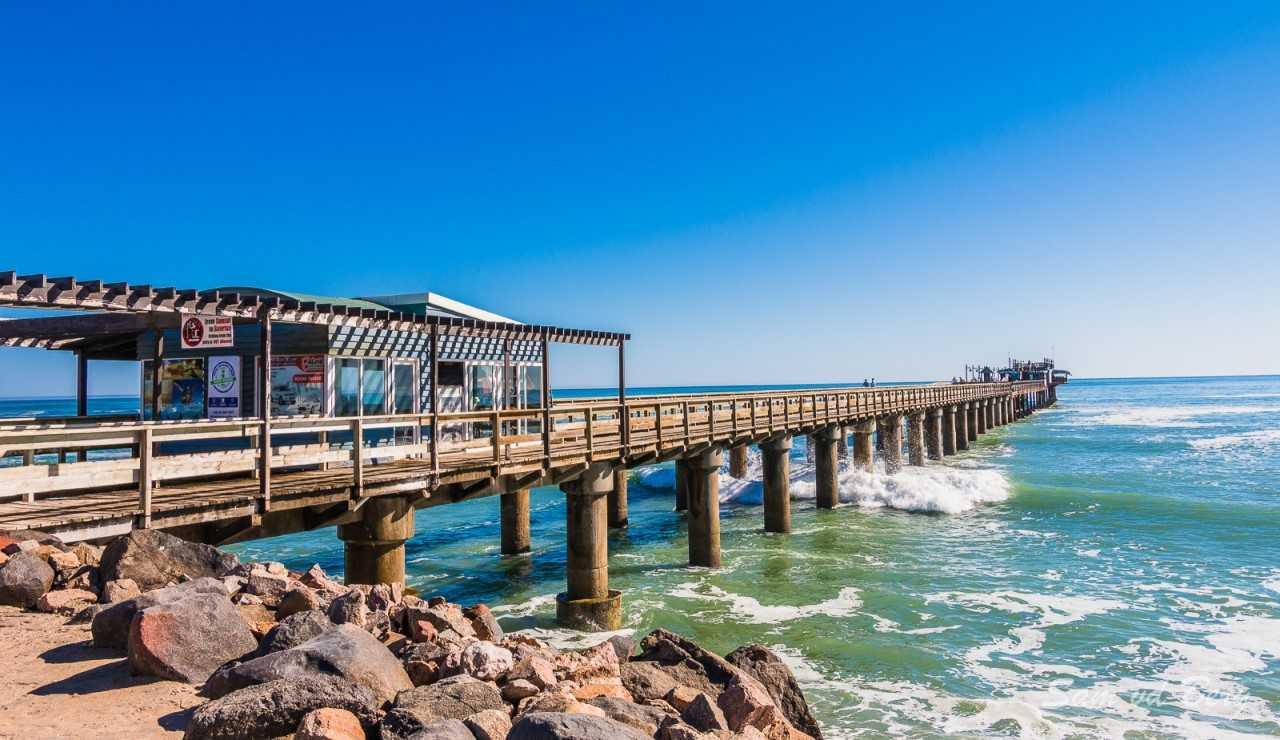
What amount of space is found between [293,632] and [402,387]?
10.3 meters

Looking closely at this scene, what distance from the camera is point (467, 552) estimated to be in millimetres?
21172

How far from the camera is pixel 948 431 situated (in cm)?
4666

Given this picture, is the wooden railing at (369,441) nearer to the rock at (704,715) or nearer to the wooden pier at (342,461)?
the wooden pier at (342,461)

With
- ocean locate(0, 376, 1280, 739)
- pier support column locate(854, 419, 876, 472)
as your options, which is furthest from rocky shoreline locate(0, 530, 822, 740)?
pier support column locate(854, 419, 876, 472)

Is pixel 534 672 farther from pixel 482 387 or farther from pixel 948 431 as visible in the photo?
pixel 948 431

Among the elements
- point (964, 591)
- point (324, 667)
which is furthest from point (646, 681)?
point (964, 591)

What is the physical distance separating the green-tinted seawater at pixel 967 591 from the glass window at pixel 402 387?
435cm

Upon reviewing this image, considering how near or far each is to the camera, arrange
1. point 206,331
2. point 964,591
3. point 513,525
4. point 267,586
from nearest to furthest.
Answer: point 267,586 < point 206,331 < point 964,591 < point 513,525

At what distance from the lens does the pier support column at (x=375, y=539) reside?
1043 centimetres

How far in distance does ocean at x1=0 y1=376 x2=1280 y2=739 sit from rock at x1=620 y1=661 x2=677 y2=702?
3680 millimetres

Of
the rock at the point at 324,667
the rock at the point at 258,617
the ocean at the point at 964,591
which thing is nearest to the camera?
the rock at the point at 324,667

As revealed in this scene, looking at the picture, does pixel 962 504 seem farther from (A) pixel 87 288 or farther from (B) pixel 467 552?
(A) pixel 87 288

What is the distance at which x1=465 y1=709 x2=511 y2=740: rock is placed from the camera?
451 cm

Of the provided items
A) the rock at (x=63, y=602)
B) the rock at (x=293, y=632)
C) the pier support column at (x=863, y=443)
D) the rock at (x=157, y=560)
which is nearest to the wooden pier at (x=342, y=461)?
the rock at (x=157, y=560)
